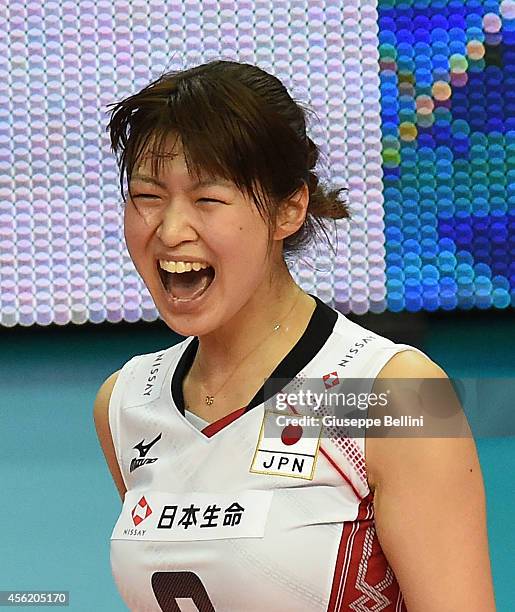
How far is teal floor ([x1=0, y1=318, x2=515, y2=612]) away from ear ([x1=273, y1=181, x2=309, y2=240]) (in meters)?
1.07

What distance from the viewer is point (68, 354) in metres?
2.87

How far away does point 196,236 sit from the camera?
0.98m

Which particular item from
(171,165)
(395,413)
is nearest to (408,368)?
(395,413)

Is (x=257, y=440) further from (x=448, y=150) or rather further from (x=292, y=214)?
(x=448, y=150)

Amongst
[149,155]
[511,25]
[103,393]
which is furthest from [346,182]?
[149,155]

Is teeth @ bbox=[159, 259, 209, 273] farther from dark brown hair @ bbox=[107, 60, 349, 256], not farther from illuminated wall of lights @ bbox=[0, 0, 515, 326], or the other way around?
illuminated wall of lights @ bbox=[0, 0, 515, 326]

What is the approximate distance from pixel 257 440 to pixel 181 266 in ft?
0.49

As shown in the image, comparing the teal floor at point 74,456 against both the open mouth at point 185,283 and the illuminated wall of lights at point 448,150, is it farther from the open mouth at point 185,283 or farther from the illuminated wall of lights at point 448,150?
the open mouth at point 185,283

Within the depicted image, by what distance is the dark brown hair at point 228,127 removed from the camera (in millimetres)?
967

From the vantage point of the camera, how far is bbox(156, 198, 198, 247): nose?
3.19 ft

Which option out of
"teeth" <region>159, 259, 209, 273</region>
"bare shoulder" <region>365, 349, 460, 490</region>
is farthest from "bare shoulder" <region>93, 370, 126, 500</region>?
"bare shoulder" <region>365, 349, 460, 490</region>

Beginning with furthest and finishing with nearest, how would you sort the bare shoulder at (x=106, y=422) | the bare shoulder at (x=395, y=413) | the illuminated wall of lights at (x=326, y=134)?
the illuminated wall of lights at (x=326, y=134), the bare shoulder at (x=106, y=422), the bare shoulder at (x=395, y=413)

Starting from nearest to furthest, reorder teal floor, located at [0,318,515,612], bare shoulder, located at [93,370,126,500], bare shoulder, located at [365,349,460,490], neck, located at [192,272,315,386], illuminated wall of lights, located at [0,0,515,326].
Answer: bare shoulder, located at [365,349,460,490], neck, located at [192,272,315,386], bare shoulder, located at [93,370,126,500], teal floor, located at [0,318,515,612], illuminated wall of lights, located at [0,0,515,326]

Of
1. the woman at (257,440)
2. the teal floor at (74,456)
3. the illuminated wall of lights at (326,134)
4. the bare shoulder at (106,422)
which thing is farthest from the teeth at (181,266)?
the illuminated wall of lights at (326,134)
